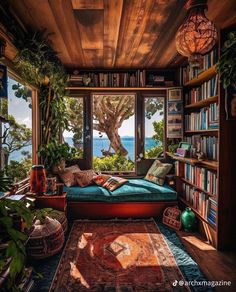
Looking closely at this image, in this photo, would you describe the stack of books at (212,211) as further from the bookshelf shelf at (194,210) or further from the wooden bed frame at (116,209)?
the wooden bed frame at (116,209)

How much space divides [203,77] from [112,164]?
8.44 ft

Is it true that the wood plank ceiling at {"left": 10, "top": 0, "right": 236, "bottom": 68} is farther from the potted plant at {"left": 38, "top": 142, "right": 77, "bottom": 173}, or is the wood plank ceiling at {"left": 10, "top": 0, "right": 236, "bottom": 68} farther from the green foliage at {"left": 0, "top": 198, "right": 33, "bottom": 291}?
the green foliage at {"left": 0, "top": 198, "right": 33, "bottom": 291}

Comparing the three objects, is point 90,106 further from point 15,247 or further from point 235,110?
point 15,247

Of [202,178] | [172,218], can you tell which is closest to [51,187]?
[172,218]

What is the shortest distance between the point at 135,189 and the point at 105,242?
3.39 ft

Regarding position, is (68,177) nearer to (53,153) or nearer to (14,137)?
(53,153)

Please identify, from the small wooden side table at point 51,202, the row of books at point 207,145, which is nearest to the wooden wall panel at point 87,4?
the row of books at point 207,145

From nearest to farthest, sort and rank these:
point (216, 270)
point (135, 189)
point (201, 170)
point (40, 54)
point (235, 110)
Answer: point (216, 270), point (235, 110), point (40, 54), point (201, 170), point (135, 189)

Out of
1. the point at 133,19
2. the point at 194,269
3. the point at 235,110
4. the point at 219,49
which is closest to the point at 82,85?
the point at 133,19

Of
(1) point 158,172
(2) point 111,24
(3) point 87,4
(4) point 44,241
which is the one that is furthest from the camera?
(1) point 158,172

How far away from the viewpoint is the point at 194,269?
2230mm

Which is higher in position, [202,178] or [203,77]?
[203,77]

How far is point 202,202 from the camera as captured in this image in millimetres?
3049

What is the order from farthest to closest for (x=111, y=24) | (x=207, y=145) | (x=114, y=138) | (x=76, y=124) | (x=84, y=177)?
(x=114, y=138) < (x=76, y=124) < (x=84, y=177) < (x=207, y=145) < (x=111, y=24)
